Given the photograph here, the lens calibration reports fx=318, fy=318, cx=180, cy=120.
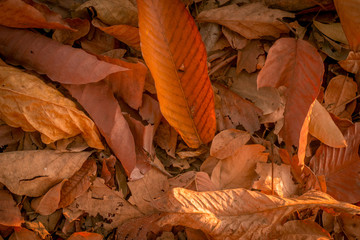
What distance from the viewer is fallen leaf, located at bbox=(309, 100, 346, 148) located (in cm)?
91

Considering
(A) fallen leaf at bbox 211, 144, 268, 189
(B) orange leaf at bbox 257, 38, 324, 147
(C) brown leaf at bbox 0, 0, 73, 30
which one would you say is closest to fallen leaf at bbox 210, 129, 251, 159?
(A) fallen leaf at bbox 211, 144, 268, 189

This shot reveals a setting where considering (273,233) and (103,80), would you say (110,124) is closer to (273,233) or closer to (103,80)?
(103,80)

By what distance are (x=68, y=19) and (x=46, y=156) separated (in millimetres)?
383

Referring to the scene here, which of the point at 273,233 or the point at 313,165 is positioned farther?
the point at 313,165

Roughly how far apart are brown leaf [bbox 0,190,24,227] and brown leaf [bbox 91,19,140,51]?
0.52 metres

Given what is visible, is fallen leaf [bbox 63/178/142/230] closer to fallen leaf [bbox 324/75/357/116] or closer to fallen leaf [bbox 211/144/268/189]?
fallen leaf [bbox 211/144/268/189]

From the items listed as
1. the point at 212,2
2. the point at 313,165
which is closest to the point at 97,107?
the point at 212,2

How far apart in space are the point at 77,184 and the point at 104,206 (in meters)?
0.10

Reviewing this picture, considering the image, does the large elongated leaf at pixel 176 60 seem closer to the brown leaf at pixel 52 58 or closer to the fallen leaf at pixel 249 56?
the brown leaf at pixel 52 58

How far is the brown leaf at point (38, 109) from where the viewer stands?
79 centimetres

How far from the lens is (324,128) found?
91 cm

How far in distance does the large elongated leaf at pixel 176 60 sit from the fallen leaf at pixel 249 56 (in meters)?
0.21

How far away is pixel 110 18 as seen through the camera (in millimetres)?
905

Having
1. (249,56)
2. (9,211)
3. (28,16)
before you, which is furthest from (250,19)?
(9,211)
